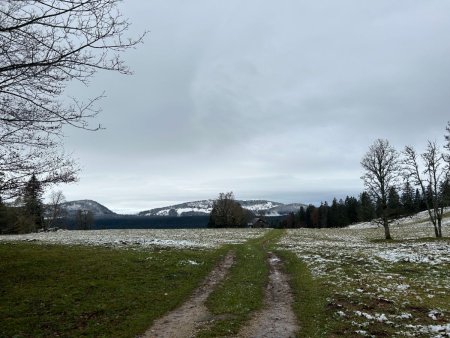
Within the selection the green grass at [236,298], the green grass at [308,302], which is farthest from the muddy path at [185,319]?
the green grass at [308,302]

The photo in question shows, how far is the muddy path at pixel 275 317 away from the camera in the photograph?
10.9m

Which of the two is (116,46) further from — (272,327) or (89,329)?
(272,327)

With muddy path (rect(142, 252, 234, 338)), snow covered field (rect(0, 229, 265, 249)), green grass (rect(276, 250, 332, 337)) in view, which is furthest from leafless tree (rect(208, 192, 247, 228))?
muddy path (rect(142, 252, 234, 338))

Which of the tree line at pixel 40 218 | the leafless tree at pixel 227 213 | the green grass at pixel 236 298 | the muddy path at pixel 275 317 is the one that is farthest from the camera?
the leafless tree at pixel 227 213

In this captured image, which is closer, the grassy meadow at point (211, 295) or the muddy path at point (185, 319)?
the muddy path at point (185, 319)

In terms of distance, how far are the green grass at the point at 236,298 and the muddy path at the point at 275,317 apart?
0.99 feet

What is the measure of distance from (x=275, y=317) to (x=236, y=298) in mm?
2831

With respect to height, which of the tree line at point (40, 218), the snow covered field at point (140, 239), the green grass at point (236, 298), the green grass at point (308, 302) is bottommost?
the green grass at point (308, 302)

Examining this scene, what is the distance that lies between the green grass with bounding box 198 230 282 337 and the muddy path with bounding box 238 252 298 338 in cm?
30

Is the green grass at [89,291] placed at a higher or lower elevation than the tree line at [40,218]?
lower

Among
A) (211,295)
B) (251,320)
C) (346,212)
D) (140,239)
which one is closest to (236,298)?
(211,295)

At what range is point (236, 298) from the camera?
1510 cm

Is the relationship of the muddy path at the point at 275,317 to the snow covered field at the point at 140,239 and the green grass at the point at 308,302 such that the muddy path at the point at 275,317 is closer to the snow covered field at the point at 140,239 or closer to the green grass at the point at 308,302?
the green grass at the point at 308,302

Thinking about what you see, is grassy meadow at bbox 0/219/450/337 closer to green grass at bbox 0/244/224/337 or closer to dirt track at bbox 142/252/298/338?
green grass at bbox 0/244/224/337
